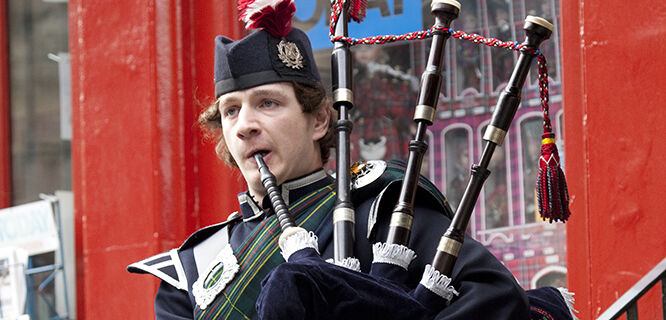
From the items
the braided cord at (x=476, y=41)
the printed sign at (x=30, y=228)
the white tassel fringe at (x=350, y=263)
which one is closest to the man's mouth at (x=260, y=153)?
the braided cord at (x=476, y=41)

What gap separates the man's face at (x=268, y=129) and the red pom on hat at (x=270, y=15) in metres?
0.17

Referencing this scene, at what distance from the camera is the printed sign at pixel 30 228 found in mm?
5621

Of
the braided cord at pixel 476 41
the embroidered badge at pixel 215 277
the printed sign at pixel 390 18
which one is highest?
the printed sign at pixel 390 18

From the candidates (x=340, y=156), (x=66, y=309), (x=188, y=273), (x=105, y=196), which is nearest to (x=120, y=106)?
(x=105, y=196)

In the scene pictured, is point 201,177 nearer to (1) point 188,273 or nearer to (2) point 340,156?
(1) point 188,273

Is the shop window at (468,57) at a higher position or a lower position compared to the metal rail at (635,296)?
higher

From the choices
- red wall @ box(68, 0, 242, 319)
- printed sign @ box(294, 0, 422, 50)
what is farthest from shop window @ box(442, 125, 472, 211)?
red wall @ box(68, 0, 242, 319)

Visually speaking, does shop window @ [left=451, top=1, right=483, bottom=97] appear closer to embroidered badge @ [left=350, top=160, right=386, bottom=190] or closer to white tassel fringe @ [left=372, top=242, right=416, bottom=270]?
embroidered badge @ [left=350, top=160, right=386, bottom=190]

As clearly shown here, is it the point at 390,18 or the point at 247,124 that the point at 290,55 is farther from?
the point at 390,18

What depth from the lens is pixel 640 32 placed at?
389cm

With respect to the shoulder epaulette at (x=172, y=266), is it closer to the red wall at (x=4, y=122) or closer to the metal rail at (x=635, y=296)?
the metal rail at (x=635, y=296)

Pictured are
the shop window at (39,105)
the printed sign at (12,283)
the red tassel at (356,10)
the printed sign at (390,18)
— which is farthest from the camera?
the shop window at (39,105)

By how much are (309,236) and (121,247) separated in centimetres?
318

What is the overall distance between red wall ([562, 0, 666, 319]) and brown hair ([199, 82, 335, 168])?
168cm
